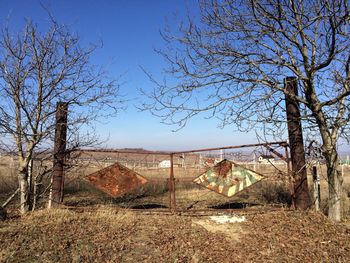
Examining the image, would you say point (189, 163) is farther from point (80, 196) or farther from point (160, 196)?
point (80, 196)

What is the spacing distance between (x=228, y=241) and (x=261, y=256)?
85 cm

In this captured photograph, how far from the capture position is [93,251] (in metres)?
5.28

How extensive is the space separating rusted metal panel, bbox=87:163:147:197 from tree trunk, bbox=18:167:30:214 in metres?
1.51

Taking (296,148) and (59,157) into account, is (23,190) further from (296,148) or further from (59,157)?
(296,148)

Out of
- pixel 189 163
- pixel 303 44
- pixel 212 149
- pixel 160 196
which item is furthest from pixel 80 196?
pixel 303 44

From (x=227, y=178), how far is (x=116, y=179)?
2893 millimetres

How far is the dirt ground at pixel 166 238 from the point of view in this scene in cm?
521

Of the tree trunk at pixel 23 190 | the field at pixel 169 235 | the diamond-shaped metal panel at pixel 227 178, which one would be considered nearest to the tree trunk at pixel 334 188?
the field at pixel 169 235

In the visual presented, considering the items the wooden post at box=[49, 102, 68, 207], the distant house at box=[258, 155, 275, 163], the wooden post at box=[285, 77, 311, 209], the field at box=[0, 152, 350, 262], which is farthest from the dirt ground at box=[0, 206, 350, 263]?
the distant house at box=[258, 155, 275, 163]

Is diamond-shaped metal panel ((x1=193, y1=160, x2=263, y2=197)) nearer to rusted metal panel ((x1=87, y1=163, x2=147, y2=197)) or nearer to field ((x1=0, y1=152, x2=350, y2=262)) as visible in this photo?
field ((x1=0, y1=152, x2=350, y2=262))

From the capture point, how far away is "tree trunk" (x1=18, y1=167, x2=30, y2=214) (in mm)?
7773

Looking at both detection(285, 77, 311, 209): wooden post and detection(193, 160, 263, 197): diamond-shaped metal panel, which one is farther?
detection(193, 160, 263, 197): diamond-shaped metal panel

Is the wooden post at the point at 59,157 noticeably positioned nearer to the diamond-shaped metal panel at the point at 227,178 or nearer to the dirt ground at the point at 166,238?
the dirt ground at the point at 166,238

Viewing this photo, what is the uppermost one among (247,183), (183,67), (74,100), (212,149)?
(183,67)
